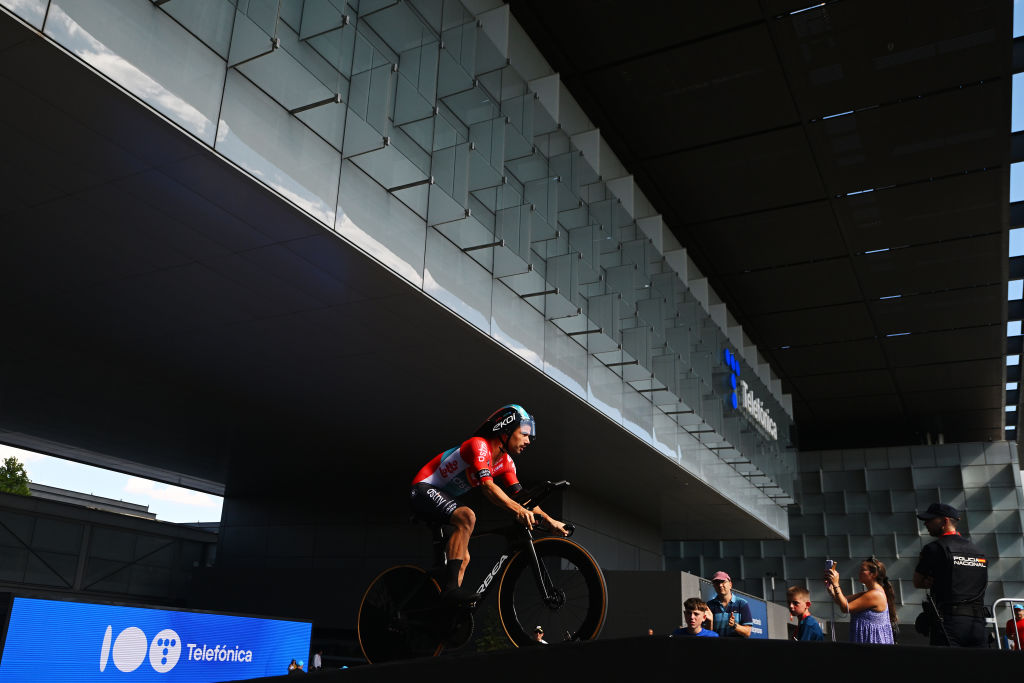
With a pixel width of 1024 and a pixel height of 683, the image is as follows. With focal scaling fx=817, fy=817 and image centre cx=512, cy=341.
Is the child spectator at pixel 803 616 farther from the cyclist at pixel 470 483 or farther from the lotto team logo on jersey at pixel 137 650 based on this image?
the lotto team logo on jersey at pixel 137 650

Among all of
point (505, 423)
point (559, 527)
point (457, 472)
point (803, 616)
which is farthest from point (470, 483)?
point (803, 616)

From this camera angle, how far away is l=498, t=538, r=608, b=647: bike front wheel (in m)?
4.22

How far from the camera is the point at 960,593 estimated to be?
5.74 meters

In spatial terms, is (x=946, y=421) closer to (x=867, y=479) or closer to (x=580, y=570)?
(x=867, y=479)

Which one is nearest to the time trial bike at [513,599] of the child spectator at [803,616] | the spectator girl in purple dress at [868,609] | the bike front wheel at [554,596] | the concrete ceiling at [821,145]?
the bike front wheel at [554,596]

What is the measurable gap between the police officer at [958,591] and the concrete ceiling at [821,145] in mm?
6104

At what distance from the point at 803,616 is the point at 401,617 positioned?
3846 mm

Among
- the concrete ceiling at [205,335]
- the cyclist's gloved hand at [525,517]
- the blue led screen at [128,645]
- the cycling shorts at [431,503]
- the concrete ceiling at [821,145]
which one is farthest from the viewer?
the concrete ceiling at [821,145]

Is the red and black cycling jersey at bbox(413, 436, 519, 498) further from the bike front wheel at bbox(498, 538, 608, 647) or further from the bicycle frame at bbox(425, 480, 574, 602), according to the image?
the bike front wheel at bbox(498, 538, 608, 647)

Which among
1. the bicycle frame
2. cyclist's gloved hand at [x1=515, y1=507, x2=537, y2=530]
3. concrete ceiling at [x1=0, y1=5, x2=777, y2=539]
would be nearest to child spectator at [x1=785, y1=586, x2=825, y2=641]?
the bicycle frame

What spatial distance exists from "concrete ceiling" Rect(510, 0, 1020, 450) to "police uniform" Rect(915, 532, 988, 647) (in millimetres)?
6126

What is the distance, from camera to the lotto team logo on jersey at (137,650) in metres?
8.91

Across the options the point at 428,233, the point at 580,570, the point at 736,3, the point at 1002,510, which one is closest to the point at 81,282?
the point at 428,233

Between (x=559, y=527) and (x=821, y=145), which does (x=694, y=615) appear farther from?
(x=821, y=145)
